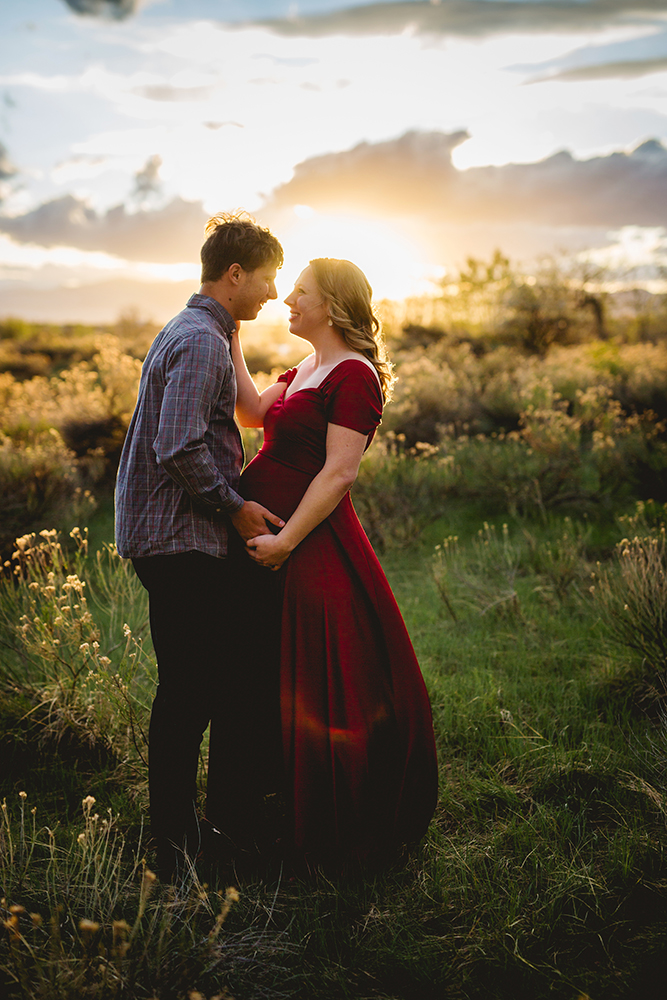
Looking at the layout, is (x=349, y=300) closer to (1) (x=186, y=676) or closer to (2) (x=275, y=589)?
(2) (x=275, y=589)

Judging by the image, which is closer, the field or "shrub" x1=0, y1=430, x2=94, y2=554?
the field

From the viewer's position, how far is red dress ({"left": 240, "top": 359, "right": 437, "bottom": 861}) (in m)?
2.37

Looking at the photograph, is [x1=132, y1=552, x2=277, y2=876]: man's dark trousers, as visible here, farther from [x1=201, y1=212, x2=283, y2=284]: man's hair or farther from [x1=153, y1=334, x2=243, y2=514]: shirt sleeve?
[x1=201, y1=212, x2=283, y2=284]: man's hair

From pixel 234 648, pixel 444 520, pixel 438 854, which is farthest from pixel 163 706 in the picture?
pixel 444 520

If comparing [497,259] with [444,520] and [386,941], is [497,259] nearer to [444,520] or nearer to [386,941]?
[444,520]

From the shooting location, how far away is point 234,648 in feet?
8.30

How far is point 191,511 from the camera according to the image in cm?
231

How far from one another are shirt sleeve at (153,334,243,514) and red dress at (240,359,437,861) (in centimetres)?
37

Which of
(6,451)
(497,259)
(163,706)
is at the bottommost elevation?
(163,706)

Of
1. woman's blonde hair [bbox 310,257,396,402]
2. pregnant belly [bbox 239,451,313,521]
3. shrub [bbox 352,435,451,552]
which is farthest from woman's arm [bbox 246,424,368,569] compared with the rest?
shrub [bbox 352,435,451,552]

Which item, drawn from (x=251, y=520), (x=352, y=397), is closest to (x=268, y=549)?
(x=251, y=520)

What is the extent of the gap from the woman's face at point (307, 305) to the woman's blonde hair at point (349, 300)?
3 cm

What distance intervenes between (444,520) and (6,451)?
507cm

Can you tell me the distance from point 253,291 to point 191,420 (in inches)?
25.3
